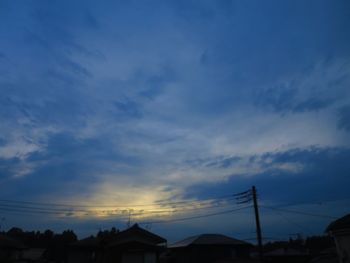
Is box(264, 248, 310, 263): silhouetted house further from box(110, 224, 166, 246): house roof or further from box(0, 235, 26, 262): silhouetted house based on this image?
box(0, 235, 26, 262): silhouetted house

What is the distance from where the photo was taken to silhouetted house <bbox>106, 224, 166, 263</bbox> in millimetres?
40344

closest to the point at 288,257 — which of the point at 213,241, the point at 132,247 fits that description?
the point at 213,241

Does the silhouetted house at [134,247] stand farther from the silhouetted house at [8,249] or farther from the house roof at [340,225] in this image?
the silhouetted house at [8,249]

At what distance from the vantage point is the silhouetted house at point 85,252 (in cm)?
4728

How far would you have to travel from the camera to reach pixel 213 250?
47031mm

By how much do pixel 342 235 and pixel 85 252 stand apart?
3980cm

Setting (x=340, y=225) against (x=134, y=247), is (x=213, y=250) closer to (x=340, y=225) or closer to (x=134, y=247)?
(x=134, y=247)

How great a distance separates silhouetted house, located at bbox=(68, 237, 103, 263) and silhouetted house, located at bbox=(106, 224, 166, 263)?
5999 mm

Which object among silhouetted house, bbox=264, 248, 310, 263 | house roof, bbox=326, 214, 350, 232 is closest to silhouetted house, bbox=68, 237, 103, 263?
silhouetted house, bbox=264, 248, 310, 263

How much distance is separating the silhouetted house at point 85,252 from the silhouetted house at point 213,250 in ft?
40.6

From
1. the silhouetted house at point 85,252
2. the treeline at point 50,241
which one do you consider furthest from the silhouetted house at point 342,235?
the treeline at point 50,241

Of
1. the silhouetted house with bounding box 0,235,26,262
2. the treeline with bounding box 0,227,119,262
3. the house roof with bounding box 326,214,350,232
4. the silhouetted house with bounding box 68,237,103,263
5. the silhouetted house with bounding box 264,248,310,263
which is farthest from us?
the treeline with bounding box 0,227,119,262

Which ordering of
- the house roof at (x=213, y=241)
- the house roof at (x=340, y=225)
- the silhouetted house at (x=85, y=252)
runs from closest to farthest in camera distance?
the house roof at (x=340, y=225), the house roof at (x=213, y=241), the silhouetted house at (x=85, y=252)

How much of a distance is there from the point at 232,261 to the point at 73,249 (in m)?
27.0
